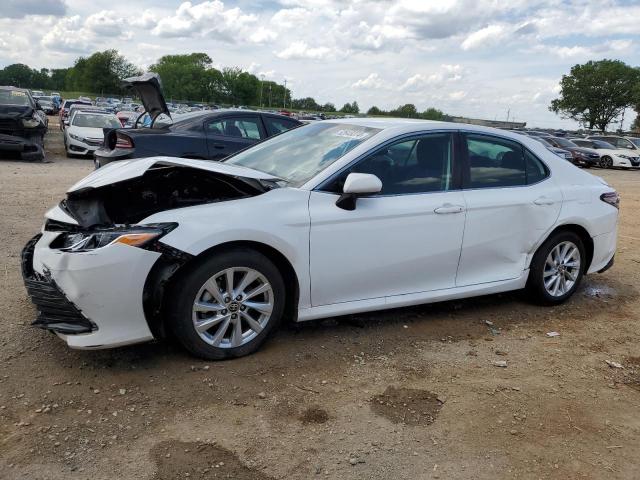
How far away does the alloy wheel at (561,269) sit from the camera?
509 centimetres

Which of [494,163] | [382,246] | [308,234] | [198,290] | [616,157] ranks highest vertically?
[494,163]

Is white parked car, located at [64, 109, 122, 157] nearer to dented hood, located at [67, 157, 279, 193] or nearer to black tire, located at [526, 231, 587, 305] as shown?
dented hood, located at [67, 157, 279, 193]

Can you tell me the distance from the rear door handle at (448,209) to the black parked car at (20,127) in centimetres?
1306

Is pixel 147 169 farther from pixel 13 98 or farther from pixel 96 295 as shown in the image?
pixel 13 98

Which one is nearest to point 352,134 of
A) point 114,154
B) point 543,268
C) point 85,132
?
point 543,268

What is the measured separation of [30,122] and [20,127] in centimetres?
28

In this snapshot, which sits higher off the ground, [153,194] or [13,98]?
[13,98]

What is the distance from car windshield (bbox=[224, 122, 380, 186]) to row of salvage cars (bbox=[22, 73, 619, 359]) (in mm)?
18

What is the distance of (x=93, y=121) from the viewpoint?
17719mm

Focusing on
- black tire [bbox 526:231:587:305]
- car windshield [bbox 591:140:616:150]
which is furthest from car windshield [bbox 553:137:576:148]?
black tire [bbox 526:231:587:305]

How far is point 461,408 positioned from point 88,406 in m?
2.10

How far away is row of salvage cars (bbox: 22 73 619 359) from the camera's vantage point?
3.40 metres

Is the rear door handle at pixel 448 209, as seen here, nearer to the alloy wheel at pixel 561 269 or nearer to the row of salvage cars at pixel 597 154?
the alloy wheel at pixel 561 269

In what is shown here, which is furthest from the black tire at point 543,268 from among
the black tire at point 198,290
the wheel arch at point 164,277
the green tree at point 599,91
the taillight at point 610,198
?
the green tree at point 599,91
